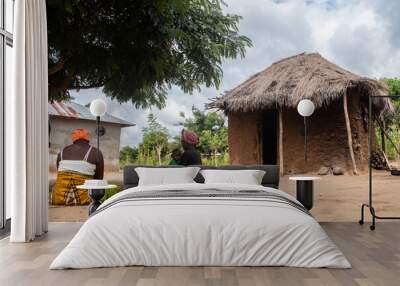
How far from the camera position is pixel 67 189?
20.9 ft

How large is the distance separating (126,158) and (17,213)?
3.48m

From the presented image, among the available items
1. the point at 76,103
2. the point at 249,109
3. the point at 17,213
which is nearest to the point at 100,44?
the point at 76,103

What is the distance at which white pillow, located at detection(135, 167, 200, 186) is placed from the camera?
5.05m

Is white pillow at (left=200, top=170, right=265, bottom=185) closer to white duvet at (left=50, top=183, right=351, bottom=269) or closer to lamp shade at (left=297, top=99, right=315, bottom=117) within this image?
white duvet at (left=50, top=183, right=351, bottom=269)

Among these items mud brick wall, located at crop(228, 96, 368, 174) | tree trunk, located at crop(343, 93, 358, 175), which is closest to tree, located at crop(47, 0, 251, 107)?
mud brick wall, located at crop(228, 96, 368, 174)

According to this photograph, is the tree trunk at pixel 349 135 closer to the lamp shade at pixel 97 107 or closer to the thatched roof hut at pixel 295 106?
the thatched roof hut at pixel 295 106

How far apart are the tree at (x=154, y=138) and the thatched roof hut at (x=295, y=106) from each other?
83 cm

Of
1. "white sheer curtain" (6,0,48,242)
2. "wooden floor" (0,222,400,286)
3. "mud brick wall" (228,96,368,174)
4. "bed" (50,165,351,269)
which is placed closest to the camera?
"wooden floor" (0,222,400,286)

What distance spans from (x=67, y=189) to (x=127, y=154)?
63.5 inches

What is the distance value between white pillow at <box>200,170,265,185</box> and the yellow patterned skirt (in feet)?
6.26

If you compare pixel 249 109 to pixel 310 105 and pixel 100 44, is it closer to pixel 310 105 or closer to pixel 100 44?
pixel 310 105

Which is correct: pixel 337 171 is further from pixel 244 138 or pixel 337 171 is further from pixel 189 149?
pixel 189 149

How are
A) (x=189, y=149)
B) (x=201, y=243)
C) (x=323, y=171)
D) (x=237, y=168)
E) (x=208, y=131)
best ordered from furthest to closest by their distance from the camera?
(x=323, y=171) → (x=208, y=131) → (x=189, y=149) → (x=237, y=168) → (x=201, y=243)

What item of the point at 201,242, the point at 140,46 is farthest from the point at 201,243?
the point at 140,46
